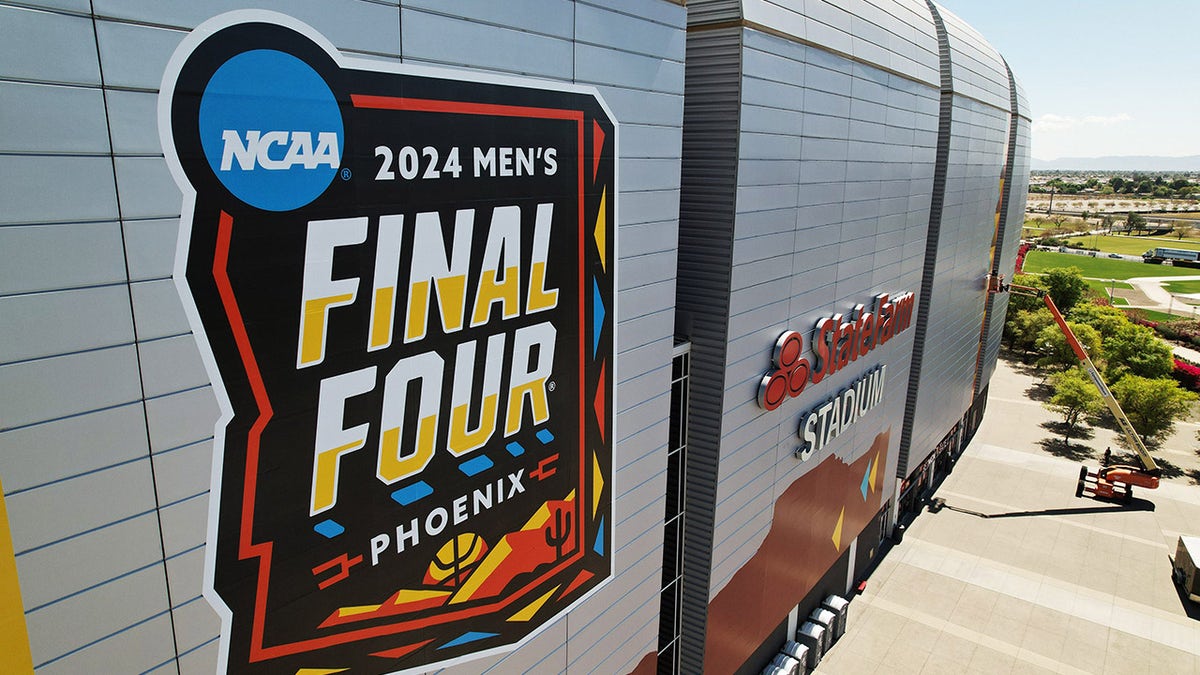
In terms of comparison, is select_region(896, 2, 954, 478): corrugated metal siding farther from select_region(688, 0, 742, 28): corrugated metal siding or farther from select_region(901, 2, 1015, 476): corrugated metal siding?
select_region(688, 0, 742, 28): corrugated metal siding

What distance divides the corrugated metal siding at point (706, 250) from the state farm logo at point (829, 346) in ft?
5.65

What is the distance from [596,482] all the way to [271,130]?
6722mm

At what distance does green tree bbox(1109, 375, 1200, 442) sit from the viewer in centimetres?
3566

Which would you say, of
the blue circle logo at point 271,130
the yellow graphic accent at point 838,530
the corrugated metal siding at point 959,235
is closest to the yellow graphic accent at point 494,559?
the blue circle logo at point 271,130

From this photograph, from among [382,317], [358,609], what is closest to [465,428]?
[382,317]

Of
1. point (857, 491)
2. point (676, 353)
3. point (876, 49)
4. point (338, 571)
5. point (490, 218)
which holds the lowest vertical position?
point (857, 491)

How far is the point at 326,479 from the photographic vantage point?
691cm

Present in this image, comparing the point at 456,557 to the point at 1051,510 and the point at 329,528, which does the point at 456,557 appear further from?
the point at 1051,510

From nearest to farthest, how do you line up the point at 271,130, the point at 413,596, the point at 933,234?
the point at 271,130 < the point at 413,596 < the point at 933,234

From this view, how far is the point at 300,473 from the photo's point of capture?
21.9 feet

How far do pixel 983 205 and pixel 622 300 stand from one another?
26.7 metres

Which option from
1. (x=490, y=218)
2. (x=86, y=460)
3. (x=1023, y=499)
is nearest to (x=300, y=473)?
(x=86, y=460)

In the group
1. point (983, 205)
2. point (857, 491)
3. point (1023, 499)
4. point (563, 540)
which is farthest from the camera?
point (1023, 499)

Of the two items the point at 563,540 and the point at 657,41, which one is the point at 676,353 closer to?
the point at 563,540
